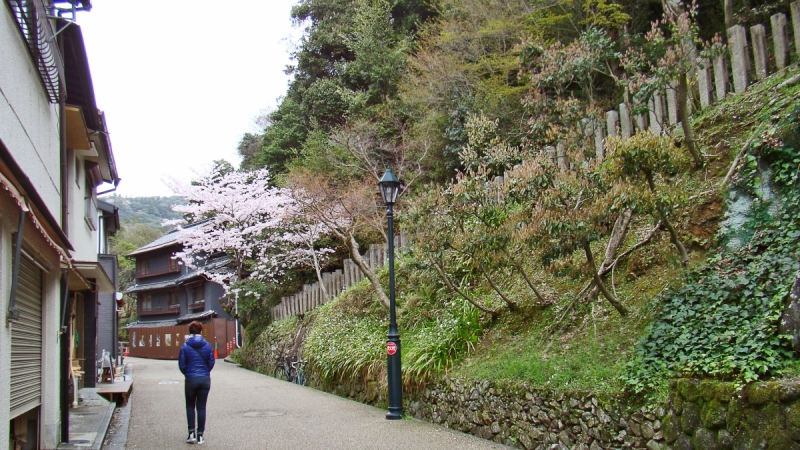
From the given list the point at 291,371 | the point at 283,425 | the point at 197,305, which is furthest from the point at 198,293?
the point at 283,425

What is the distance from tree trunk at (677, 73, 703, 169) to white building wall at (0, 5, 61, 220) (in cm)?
791

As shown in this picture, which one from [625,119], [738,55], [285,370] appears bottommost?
[285,370]

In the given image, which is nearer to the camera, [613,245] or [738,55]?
[613,245]

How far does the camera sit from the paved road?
8766 mm

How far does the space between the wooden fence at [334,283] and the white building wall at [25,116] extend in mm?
8557

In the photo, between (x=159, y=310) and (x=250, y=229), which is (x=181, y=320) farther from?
(x=250, y=229)

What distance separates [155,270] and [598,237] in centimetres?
4305

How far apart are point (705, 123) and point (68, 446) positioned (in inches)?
416

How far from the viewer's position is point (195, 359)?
29.0 feet

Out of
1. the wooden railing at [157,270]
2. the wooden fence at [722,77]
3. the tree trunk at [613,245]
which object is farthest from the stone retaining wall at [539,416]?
the wooden railing at [157,270]

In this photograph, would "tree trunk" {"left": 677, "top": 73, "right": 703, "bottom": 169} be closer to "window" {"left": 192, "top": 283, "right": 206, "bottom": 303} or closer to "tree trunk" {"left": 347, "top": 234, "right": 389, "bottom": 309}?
"tree trunk" {"left": 347, "top": 234, "right": 389, "bottom": 309}

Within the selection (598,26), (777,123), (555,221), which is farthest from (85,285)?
(598,26)

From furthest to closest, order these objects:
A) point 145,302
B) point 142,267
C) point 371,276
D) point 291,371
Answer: point 145,302 → point 142,267 → point 291,371 → point 371,276

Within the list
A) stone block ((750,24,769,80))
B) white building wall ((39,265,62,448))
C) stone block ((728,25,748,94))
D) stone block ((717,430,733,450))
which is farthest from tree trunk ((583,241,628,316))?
white building wall ((39,265,62,448))
